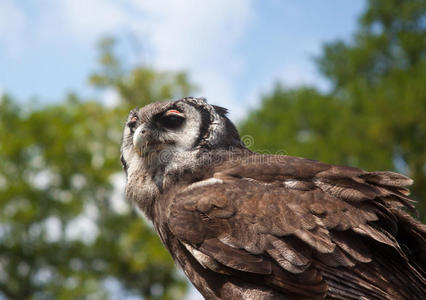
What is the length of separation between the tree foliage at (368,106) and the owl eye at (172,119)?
11.6 meters

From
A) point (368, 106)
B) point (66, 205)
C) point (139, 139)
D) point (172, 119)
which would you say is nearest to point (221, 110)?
point (172, 119)

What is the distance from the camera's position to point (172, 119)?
395 cm

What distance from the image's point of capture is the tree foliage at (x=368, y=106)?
18109mm

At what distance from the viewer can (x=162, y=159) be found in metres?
3.88

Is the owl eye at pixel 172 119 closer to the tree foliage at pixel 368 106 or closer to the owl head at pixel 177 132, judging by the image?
the owl head at pixel 177 132

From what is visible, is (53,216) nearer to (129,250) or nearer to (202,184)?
(129,250)

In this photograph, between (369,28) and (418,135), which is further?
(369,28)

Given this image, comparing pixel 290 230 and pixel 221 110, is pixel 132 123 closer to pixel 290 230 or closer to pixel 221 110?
pixel 221 110

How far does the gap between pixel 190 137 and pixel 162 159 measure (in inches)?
11.3

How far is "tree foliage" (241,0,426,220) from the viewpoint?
59.4 ft

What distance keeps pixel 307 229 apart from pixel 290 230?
111 mm

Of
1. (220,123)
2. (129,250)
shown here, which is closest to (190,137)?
(220,123)

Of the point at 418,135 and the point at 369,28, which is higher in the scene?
the point at 369,28

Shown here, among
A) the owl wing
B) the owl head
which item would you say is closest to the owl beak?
the owl head
